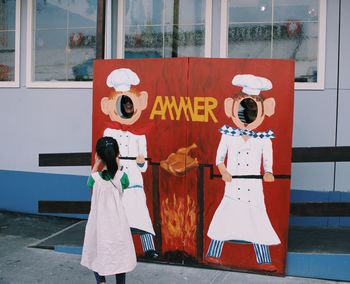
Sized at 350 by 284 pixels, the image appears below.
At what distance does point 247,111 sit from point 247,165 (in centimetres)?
56

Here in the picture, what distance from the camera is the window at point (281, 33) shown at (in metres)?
6.47

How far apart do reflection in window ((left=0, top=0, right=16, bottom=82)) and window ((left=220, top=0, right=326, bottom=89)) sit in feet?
11.4

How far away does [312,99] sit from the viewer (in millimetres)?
6418

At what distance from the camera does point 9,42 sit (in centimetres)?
808

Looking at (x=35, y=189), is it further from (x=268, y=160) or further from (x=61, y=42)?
(x=268, y=160)

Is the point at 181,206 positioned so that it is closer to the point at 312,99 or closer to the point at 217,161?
the point at 217,161

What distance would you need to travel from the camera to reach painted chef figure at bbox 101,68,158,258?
5.48m

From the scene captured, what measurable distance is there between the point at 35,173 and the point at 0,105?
1.29 metres

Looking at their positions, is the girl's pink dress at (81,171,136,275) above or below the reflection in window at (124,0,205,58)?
below

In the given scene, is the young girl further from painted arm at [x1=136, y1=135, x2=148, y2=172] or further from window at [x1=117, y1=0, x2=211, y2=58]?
window at [x1=117, y1=0, x2=211, y2=58]

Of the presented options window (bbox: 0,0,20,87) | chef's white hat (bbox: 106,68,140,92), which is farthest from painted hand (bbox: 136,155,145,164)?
window (bbox: 0,0,20,87)

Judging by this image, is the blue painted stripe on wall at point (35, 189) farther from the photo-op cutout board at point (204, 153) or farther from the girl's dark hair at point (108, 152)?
the girl's dark hair at point (108, 152)

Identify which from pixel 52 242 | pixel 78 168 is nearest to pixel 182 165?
pixel 52 242

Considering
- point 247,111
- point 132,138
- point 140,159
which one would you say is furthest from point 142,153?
point 247,111
